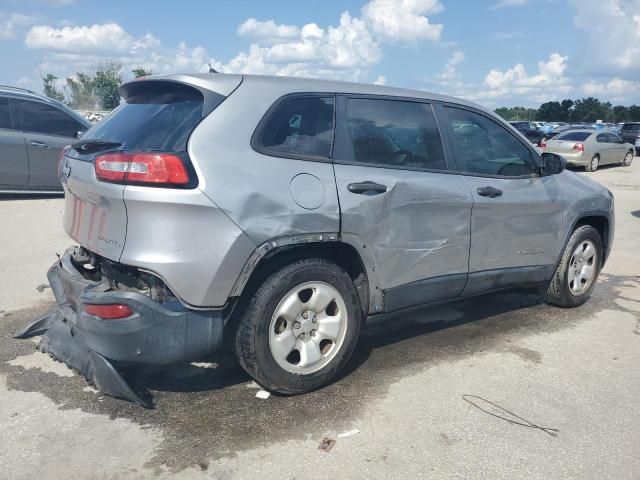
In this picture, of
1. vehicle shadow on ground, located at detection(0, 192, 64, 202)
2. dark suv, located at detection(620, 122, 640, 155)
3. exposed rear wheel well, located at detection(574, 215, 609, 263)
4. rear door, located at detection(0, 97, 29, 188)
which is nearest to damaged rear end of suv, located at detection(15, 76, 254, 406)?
exposed rear wheel well, located at detection(574, 215, 609, 263)

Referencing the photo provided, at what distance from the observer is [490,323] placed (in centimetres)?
492

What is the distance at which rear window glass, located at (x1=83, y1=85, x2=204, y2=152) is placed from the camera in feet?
10.2

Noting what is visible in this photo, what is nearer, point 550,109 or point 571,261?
point 571,261

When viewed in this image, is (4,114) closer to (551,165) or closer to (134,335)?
(134,335)

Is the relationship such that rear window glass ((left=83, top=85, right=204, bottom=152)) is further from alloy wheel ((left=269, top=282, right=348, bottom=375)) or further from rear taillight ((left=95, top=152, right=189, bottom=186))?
alloy wheel ((left=269, top=282, right=348, bottom=375))

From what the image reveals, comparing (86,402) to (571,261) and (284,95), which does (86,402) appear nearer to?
(284,95)

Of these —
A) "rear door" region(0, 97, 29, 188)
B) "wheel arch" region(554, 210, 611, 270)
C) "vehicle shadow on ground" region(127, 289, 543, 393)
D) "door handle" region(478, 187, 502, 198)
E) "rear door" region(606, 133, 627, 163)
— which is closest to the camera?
"vehicle shadow on ground" region(127, 289, 543, 393)

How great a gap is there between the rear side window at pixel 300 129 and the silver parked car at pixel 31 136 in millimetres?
7614

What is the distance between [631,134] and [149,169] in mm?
33068

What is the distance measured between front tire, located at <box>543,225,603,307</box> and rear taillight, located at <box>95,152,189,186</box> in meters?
3.52

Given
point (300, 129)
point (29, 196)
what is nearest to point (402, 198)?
Result: point (300, 129)

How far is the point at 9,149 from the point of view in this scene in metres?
9.61

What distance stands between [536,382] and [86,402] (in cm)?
278

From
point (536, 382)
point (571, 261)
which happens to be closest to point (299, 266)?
point (536, 382)
